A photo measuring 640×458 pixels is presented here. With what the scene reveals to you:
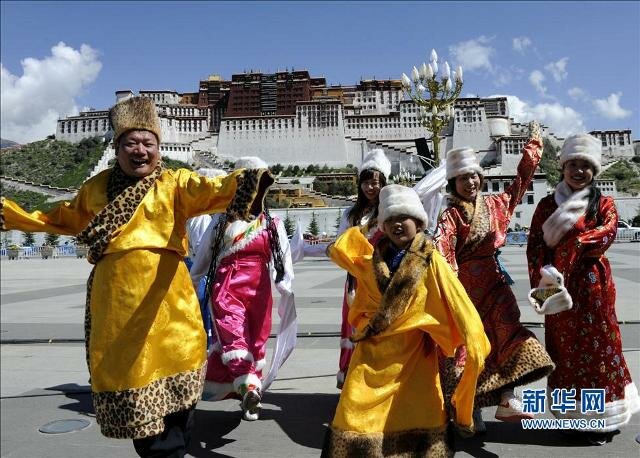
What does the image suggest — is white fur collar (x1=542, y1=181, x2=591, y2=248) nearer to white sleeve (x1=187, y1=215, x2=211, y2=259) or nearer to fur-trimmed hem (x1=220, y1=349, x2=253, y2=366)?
fur-trimmed hem (x1=220, y1=349, x2=253, y2=366)

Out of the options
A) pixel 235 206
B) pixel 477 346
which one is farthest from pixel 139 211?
pixel 477 346

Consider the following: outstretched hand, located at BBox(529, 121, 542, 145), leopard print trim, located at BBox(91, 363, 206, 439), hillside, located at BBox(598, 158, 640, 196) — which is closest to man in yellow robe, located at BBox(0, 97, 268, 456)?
leopard print trim, located at BBox(91, 363, 206, 439)

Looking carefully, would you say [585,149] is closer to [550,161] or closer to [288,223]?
[288,223]

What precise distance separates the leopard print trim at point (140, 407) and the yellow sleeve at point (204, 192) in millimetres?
730

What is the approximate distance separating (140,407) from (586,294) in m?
2.40

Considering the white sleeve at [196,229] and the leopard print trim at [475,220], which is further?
the white sleeve at [196,229]

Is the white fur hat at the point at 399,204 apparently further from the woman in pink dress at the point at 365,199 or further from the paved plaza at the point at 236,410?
the paved plaza at the point at 236,410

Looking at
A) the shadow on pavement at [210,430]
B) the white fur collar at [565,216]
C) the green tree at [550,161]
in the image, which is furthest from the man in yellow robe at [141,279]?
the green tree at [550,161]

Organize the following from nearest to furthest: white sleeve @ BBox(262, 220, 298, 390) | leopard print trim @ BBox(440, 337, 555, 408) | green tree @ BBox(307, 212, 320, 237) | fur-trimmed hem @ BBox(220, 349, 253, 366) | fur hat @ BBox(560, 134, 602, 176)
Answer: leopard print trim @ BBox(440, 337, 555, 408) < fur hat @ BBox(560, 134, 602, 176) < fur-trimmed hem @ BBox(220, 349, 253, 366) < white sleeve @ BBox(262, 220, 298, 390) < green tree @ BBox(307, 212, 320, 237)

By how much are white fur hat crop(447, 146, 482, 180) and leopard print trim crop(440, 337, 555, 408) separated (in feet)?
3.41

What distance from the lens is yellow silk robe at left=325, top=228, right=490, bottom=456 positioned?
2383mm

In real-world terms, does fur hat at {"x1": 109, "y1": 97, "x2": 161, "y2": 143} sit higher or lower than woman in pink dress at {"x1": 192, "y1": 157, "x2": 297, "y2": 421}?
higher

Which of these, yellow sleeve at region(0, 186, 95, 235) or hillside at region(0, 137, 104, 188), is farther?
hillside at region(0, 137, 104, 188)

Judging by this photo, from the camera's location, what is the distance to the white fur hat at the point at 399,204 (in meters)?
2.59
